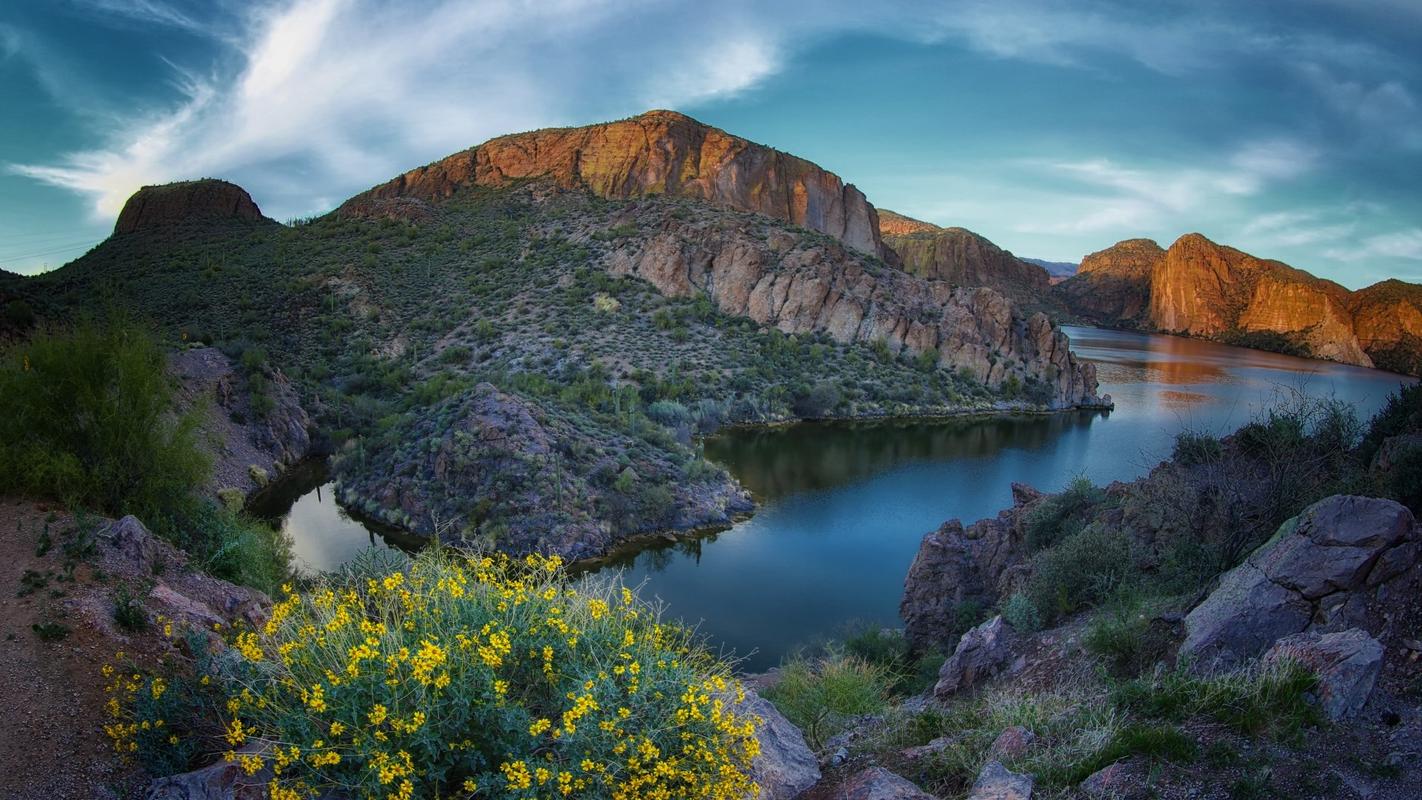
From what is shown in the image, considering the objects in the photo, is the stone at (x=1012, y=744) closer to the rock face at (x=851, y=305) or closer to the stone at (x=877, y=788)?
the stone at (x=877, y=788)

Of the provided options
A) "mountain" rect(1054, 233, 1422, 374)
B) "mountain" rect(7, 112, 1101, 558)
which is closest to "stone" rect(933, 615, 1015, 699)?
"mountain" rect(7, 112, 1101, 558)

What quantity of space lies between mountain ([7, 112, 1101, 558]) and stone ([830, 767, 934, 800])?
16111mm

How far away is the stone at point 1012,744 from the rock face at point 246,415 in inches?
1014

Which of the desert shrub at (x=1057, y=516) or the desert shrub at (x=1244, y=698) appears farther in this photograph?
the desert shrub at (x=1057, y=516)

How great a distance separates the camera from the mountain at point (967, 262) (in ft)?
487

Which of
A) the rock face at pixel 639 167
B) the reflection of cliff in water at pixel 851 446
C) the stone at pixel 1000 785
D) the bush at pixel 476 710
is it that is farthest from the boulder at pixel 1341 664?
the rock face at pixel 639 167

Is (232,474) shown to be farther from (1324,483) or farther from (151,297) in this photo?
(1324,483)

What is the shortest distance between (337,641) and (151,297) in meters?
50.1

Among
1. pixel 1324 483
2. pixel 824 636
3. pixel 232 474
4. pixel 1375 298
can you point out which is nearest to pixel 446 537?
pixel 232 474

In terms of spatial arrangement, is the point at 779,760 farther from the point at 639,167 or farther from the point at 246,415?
the point at 639,167

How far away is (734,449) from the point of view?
118 feet

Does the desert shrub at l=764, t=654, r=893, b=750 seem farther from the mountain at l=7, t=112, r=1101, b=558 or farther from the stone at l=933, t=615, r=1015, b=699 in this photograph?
the mountain at l=7, t=112, r=1101, b=558

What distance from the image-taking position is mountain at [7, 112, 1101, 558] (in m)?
24.0

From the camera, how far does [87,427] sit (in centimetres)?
984
